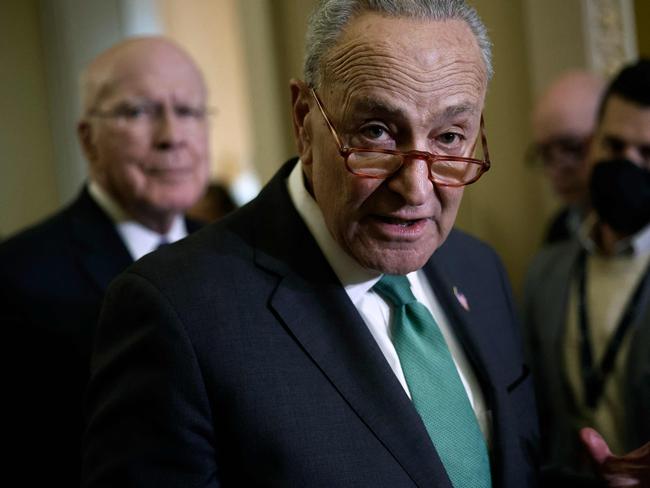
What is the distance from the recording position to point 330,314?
4.80 feet

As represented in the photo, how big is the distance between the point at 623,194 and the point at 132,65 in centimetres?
155

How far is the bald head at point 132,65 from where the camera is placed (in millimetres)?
2627

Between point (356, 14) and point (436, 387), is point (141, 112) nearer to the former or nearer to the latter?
point (356, 14)

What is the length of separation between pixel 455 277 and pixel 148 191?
1168 mm

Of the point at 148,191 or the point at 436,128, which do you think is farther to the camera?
Result: the point at 148,191

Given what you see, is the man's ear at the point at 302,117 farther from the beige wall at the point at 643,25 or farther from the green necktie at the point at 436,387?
the beige wall at the point at 643,25

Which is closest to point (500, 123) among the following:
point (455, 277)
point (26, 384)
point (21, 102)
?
point (455, 277)

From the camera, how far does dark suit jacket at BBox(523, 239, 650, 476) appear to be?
2260 mm

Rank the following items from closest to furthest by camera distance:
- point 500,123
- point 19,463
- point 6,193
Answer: point 19,463, point 500,123, point 6,193

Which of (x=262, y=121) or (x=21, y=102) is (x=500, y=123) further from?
(x=21, y=102)

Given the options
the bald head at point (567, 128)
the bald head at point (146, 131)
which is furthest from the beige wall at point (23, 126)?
the bald head at point (567, 128)

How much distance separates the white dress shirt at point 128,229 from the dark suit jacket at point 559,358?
3.98ft

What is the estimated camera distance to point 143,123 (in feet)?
8.59

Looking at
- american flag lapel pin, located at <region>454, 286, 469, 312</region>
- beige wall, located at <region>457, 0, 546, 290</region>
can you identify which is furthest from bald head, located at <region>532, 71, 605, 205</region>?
american flag lapel pin, located at <region>454, 286, 469, 312</region>
